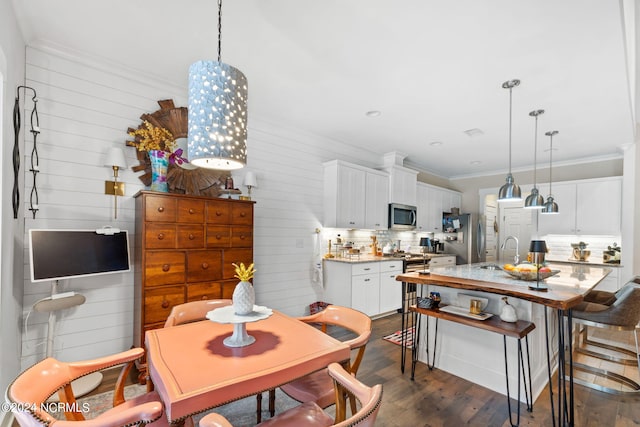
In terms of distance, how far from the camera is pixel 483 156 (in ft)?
19.6

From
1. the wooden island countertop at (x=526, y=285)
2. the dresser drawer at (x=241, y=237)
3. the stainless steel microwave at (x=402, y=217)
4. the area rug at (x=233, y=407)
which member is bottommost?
the area rug at (x=233, y=407)

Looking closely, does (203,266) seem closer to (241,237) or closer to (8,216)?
(241,237)

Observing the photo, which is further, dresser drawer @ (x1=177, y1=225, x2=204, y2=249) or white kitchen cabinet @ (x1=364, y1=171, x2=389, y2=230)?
white kitchen cabinet @ (x1=364, y1=171, x2=389, y2=230)

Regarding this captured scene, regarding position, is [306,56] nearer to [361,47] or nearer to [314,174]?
[361,47]

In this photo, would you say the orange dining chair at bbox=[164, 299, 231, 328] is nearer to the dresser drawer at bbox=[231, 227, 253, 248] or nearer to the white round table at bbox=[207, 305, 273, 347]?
the white round table at bbox=[207, 305, 273, 347]

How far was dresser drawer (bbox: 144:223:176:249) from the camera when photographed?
2678 millimetres

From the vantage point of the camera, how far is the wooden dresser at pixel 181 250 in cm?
268

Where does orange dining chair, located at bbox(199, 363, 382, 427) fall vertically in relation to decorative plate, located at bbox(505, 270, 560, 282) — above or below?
below

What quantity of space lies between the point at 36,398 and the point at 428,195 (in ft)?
21.9

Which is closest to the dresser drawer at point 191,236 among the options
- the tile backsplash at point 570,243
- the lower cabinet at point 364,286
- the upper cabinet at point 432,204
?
A: the lower cabinet at point 364,286

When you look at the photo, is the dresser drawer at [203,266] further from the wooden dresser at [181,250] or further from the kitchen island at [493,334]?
the kitchen island at [493,334]

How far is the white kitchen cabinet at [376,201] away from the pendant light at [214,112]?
3940mm

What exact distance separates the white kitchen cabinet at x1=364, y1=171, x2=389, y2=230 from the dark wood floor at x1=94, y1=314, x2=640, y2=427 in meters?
2.66

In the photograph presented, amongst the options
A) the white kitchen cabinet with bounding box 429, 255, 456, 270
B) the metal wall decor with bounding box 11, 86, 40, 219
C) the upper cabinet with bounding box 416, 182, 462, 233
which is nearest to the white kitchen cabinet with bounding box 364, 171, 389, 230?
the upper cabinet with bounding box 416, 182, 462, 233
